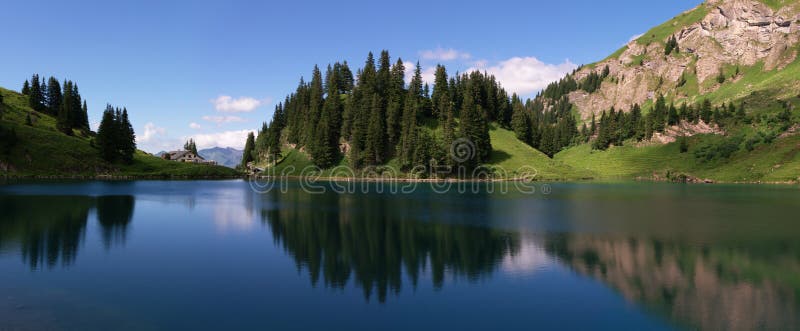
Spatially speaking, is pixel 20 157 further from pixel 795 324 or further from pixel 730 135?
pixel 730 135

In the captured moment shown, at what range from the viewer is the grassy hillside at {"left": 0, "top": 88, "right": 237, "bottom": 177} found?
421 ft

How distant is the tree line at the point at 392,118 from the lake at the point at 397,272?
8944cm

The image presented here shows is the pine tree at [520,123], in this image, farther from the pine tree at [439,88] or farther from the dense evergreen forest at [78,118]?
the dense evergreen forest at [78,118]

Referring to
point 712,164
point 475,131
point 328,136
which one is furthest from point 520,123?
point 712,164

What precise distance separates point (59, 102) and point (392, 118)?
454 ft

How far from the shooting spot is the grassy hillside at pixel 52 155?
128 metres

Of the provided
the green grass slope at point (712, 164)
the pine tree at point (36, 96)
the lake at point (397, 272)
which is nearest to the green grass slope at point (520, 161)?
the green grass slope at point (712, 164)

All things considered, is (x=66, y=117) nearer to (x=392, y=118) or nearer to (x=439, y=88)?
(x=392, y=118)

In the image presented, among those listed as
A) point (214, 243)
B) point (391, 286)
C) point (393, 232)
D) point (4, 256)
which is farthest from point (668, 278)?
point (4, 256)

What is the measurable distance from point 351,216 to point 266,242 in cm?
1609

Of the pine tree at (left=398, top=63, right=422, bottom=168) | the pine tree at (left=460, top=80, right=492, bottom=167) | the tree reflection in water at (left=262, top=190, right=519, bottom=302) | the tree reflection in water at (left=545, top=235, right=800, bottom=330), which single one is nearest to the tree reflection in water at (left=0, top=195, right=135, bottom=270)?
the tree reflection in water at (left=262, top=190, right=519, bottom=302)

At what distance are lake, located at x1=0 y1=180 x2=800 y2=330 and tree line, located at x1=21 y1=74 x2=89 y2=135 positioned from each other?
433 feet

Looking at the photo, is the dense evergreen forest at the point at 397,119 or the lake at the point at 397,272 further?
the dense evergreen forest at the point at 397,119

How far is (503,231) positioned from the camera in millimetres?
42531
